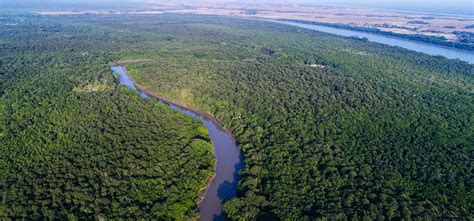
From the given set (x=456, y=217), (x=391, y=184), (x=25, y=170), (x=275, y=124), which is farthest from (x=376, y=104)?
(x=25, y=170)

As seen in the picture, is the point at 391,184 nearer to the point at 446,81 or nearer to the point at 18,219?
the point at 18,219

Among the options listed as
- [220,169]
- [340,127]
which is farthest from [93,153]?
[340,127]

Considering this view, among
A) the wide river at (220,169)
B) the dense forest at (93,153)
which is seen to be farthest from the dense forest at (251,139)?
the wide river at (220,169)

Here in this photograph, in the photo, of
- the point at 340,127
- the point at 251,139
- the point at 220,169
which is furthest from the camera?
the point at 340,127

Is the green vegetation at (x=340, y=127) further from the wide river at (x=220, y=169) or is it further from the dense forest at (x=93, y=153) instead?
the dense forest at (x=93, y=153)

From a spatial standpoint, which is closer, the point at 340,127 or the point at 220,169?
the point at 220,169

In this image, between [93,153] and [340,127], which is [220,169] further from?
[340,127]

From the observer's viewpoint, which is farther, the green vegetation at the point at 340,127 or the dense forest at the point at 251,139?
the green vegetation at the point at 340,127
